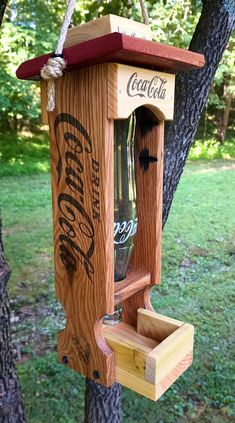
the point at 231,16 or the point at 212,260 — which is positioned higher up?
the point at 231,16

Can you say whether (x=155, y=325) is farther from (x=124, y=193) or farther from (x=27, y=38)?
(x=27, y=38)

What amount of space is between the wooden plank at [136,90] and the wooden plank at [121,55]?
0.06 ft

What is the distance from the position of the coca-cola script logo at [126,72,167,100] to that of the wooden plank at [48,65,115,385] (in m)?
0.05

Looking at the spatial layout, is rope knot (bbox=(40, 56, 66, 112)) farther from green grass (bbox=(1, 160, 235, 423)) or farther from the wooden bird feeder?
green grass (bbox=(1, 160, 235, 423))

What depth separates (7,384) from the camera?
48.4 inches

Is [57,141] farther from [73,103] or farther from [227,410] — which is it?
[227,410]

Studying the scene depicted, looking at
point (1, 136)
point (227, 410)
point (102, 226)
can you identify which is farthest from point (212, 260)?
point (1, 136)

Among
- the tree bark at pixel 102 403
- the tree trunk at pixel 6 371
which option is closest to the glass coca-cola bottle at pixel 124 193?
the tree trunk at pixel 6 371

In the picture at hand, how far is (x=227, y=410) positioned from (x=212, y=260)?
195 centimetres

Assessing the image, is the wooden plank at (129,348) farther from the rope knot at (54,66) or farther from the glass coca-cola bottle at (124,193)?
the rope knot at (54,66)

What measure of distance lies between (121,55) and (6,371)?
3.30 feet

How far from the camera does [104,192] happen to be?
0.76 m

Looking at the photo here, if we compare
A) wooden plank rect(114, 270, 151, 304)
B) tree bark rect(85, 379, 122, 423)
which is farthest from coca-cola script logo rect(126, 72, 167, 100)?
tree bark rect(85, 379, 122, 423)

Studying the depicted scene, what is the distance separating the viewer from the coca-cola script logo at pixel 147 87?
74 cm
